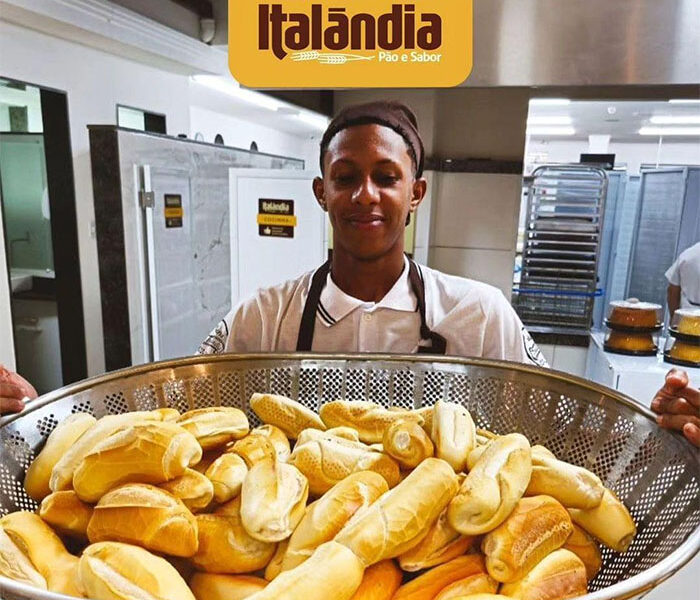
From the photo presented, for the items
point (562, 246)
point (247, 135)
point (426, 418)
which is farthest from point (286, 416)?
point (247, 135)

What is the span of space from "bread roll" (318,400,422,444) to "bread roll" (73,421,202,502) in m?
0.18

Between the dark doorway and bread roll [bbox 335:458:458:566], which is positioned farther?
the dark doorway

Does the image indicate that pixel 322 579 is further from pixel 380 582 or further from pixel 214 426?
pixel 214 426

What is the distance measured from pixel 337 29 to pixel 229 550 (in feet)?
2.16

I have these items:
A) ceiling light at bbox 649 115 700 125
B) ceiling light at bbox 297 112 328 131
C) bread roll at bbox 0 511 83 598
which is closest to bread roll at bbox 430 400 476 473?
bread roll at bbox 0 511 83 598

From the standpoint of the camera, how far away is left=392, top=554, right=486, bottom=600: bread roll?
0.41 meters

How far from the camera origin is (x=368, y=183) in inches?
31.6

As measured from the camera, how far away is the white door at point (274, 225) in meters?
2.12

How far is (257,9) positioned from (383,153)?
257 mm

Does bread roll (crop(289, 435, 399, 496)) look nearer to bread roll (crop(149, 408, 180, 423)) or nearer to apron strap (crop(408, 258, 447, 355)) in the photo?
bread roll (crop(149, 408, 180, 423))

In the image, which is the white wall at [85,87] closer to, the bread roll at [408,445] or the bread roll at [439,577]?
the bread roll at [408,445]

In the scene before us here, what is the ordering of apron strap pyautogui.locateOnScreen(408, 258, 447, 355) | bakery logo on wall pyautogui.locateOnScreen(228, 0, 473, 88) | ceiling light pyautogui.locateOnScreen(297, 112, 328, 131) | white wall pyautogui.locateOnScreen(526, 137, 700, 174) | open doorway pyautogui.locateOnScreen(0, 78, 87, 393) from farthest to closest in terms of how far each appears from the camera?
1. white wall pyautogui.locateOnScreen(526, 137, 700, 174)
2. ceiling light pyautogui.locateOnScreen(297, 112, 328, 131)
3. open doorway pyautogui.locateOnScreen(0, 78, 87, 393)
4. apron strap pyautogui.locateOnScreen(408, 258, 447, 355)
5. bakery logo on wall pyautogui.locateOnScreen(228, 0, 473, 88)

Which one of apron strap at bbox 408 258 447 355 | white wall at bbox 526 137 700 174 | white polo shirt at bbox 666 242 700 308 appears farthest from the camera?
white wall at bbox 526 137 700 174

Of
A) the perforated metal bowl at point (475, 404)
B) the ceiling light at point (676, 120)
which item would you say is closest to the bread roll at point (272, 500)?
the perforated metal bowl at point (475, 404)
